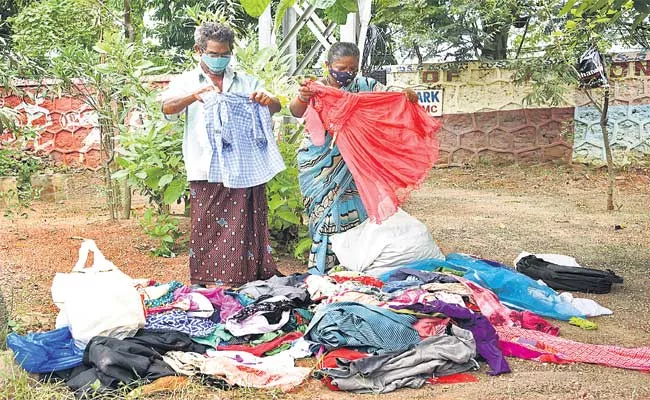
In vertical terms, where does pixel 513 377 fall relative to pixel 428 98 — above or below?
below

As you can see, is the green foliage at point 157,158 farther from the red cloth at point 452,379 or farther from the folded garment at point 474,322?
the red cloth at point 452,379

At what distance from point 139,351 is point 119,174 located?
8.71 feet

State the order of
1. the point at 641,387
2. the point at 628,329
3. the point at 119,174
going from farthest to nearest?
the point at 119,174
the point at 628,329
the point at 641,387

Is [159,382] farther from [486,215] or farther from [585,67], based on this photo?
[585,67]

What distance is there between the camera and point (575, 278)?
17.4 feet

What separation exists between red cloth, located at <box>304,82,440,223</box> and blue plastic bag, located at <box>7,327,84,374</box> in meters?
2.01

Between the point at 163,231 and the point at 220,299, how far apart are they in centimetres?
200

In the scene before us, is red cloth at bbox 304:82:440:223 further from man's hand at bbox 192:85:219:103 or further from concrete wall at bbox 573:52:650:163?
concrete wall at bbox 573:52:650:163

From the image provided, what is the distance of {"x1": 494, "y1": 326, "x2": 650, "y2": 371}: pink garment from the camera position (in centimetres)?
376

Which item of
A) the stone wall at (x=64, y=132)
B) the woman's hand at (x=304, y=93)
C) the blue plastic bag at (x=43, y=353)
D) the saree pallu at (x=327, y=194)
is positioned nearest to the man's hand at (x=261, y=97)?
the woman's hand at (x=304, y=93)

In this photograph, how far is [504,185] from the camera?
39.0 feet

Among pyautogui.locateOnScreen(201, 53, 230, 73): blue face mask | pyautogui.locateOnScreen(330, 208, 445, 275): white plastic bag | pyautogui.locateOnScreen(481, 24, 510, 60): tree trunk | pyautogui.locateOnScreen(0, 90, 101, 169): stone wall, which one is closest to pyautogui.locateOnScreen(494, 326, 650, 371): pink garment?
pyautogui.locateOnScreen(330, 208, 445, 275): white plastic bag

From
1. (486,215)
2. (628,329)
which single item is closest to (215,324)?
(628,329)

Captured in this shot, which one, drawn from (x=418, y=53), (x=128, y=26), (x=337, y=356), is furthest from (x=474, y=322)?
(x=418, y=53)
